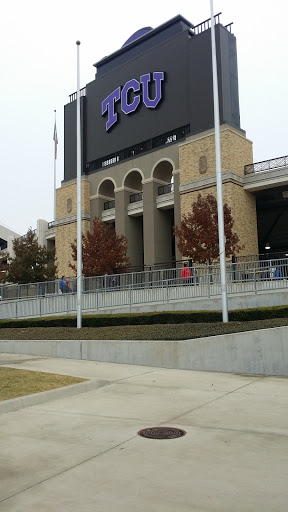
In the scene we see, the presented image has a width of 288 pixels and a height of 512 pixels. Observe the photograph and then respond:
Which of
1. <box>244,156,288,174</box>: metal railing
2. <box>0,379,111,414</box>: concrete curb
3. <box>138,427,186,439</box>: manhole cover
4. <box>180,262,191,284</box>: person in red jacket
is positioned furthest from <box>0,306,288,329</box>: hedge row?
<box>244,156,288,174</box>: metal railing

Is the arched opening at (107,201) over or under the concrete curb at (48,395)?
over

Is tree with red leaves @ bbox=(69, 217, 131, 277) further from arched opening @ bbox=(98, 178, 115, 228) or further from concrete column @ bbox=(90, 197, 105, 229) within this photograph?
concrete column @ bbox=(90, 197, 105, 229)

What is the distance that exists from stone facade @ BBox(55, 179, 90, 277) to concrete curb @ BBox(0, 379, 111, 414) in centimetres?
2938

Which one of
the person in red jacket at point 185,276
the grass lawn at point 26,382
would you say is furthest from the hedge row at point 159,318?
the grass lawn at point 26,382

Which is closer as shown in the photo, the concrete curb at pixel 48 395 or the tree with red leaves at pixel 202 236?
the concrete curb at pixel 48 395

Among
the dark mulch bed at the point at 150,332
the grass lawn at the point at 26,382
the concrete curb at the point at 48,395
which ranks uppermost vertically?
the dark mulch bed at the point at 150,332

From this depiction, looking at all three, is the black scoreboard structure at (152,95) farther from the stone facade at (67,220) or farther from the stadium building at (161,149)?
the stone facade at (67,220)

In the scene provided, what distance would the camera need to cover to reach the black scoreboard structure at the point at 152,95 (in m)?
32.5

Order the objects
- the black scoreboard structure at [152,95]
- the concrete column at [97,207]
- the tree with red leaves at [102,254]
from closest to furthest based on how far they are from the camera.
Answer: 1. the tree with red leaves at [102,254]
2. the black scoreboard structure at [152,95]
3. the concrete column at [97,207]

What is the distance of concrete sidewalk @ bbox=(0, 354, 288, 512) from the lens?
3953 millimetres

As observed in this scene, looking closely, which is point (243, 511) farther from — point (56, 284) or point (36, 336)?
point (56, 284)

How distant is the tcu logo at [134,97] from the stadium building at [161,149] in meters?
0.08

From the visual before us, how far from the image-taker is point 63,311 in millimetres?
22641

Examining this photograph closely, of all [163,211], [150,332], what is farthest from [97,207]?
[150,332]
